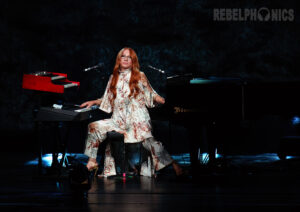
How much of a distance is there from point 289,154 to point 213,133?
1.81 meters

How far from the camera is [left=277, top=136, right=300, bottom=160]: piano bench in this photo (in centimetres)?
544

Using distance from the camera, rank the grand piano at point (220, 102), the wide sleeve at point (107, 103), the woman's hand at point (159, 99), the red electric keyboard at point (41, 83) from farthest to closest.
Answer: the wide sleeve at point (107, 103)
the woman's hand at point (159, 99)
the red electric keyboard at point (41, 83)
the grand piano at point (220, 102)

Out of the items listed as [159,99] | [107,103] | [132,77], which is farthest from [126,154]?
[132,77]

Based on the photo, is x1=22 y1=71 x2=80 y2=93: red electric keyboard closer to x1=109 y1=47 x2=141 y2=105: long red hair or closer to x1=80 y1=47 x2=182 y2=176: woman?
x1=80 y1=47 x2=182 y2=176: woman

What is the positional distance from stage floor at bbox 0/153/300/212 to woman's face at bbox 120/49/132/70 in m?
1.07

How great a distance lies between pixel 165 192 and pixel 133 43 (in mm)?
7197

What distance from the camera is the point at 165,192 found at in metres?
3.07

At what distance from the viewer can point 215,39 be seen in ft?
32.4

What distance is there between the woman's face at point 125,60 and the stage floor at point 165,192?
3.52ft

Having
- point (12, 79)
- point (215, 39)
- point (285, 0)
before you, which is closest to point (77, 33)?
point (12, 79)

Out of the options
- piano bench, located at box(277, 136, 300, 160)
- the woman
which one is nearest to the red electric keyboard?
the woman

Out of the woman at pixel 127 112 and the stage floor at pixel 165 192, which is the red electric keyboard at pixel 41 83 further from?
the stage floor at pixel 165 192

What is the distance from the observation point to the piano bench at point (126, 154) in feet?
13.7

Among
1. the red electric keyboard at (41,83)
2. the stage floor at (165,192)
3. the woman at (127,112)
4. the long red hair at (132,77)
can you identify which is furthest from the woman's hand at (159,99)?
the red electric keyboard at (41,83)
